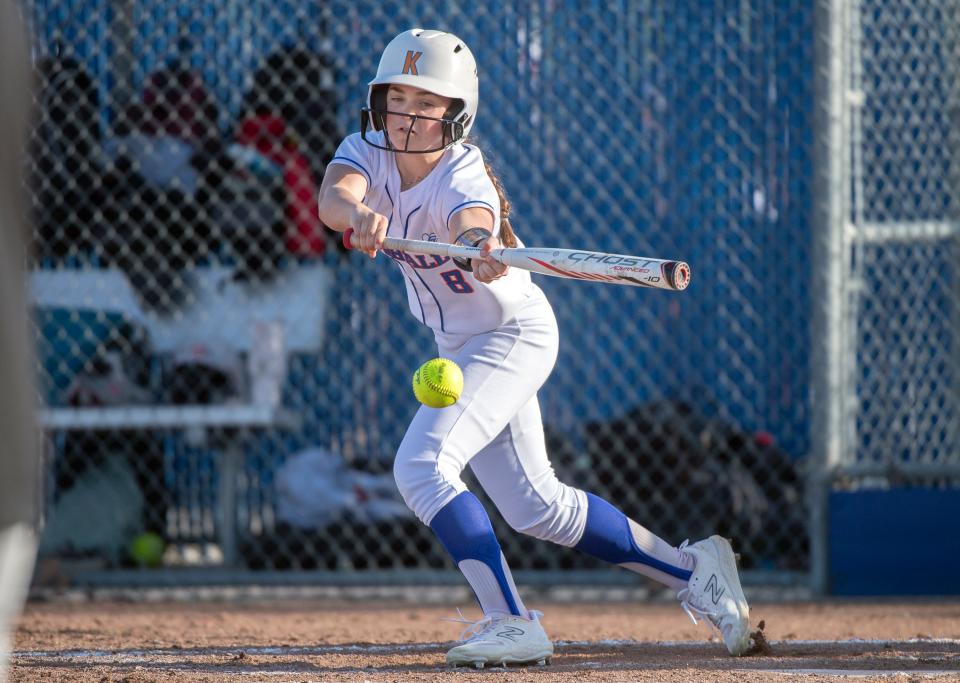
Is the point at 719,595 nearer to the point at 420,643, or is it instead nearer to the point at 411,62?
the point at 420,643

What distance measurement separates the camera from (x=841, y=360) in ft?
17.8

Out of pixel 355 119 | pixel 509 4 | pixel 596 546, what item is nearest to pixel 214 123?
pixel 355 119

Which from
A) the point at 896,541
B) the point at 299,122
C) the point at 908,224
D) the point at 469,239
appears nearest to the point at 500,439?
the point at 469,239

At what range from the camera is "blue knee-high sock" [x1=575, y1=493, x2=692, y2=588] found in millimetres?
3533

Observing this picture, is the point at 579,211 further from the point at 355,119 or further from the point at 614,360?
the point at 355,119

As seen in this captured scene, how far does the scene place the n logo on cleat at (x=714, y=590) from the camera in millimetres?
3523

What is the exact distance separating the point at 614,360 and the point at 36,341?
8.72ft

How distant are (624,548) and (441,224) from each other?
99 cm

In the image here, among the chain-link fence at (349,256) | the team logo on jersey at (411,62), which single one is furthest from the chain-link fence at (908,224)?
the team logo on jersey at (411,62)

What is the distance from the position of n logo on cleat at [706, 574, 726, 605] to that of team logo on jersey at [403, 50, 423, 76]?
153 centimetres

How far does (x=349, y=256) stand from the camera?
6.24 metres

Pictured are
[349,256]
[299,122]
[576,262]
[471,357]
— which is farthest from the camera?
[349,256]

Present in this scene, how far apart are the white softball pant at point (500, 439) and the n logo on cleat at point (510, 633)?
1.05 ft

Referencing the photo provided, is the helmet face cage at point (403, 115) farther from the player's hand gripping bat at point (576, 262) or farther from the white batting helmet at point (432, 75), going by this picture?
the player's hand gripping bat at point (576, 262)
